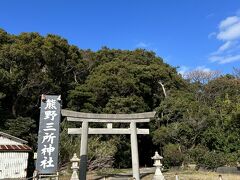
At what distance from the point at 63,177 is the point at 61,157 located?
7.24ft

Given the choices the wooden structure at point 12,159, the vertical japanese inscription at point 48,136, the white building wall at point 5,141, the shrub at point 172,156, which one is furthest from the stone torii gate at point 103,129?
the shrub at point 172,156

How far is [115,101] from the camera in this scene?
79.1ft

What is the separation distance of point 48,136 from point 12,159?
20.1ft

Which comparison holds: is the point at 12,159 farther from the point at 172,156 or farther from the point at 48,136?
the point at 172,156

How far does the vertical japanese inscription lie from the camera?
11.3 m

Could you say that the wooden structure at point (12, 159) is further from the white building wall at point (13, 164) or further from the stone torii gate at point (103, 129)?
the stone torii gate at point (103, 129)

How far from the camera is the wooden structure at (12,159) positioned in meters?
16.2

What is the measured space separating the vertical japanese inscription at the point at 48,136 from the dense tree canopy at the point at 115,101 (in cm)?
770

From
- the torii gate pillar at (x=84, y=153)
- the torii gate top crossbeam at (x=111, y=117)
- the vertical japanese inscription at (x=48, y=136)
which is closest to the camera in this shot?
the vertical japanese inscription at (x=48, y=136)

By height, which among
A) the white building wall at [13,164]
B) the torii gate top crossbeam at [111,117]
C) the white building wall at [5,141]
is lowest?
the white building wall at [13,164]

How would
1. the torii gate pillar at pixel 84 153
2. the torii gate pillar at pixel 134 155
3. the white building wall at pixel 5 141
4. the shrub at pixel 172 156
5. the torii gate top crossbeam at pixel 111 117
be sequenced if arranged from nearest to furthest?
the torii gate pillar at pixel 84 153 → the torii gate pillar at pixel 134 155 → the torii gate top crossbeam at pixel 111 117 → the white building wall at pixel 5 141 → the shrub at pixel 172 156

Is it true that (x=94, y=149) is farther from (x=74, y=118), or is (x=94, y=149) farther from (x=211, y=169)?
(x=211, y=169)

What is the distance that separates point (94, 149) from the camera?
19.5 meters

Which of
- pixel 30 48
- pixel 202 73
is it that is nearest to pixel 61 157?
pixel 30 48
